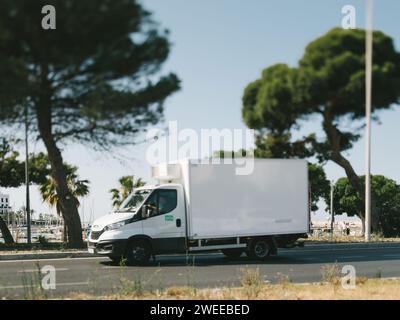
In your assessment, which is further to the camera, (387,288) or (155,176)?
(387,288)

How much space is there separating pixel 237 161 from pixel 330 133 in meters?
0.74

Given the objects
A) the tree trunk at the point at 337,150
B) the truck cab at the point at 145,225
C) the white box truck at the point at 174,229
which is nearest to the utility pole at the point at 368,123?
the tree trunk at the point at 337,150

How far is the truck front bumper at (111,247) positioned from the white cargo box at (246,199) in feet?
6.08

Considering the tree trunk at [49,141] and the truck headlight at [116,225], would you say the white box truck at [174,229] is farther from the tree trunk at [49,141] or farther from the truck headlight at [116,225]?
the tree trunk at [49,141]

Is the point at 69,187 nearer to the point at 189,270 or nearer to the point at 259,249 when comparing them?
the point at 189,270

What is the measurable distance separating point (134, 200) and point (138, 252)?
1403mm

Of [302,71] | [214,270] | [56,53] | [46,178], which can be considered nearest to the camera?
[302,71]

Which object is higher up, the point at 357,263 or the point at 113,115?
the point at 113,115

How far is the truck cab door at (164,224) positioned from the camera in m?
15.2

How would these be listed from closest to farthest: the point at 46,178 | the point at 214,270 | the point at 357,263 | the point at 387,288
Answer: the point at 46,178, the point at 387,288, the point at 214,270, the point at 357,263

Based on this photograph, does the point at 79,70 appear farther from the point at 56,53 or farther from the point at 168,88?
the point at 168,88

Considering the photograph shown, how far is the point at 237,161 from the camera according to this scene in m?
4.39
